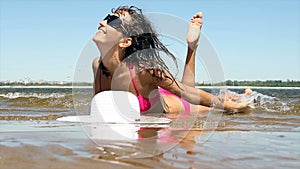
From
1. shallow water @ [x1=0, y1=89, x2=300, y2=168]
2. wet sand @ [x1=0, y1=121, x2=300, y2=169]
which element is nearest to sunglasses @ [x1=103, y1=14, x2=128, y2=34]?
shallow water @ [x1=0, y1=89, x2=300, y2=168]

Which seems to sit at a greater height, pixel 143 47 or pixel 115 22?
pixel 115 22

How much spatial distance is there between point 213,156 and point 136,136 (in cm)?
89

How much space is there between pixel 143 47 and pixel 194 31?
0.62 m

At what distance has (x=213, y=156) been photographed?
2285 mm

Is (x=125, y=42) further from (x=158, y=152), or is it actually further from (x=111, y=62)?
(x=158, y=152)

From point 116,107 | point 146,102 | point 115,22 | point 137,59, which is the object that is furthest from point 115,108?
point 146,102

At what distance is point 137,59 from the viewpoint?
4.23 metres

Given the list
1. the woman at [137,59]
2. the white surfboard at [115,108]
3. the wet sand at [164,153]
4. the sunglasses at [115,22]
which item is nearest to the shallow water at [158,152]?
the wet sand at [164,153]

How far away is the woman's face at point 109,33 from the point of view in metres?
3.99

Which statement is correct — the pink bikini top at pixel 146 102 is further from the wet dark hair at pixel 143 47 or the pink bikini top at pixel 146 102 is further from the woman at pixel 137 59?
the wet dark hair at pixel 143 47

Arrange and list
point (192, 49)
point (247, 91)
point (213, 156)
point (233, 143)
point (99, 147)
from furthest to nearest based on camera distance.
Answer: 1. point (247, 91)
2. point (192, 49)
3. point (233, 143)
4. point (99, 147)
5. point (213, 156)

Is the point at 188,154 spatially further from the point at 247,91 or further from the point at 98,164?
the point at 247,91

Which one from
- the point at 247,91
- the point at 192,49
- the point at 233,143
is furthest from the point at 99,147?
the point at 247,91

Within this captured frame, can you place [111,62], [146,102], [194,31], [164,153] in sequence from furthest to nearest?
[146,102] → [194,31] → [111,62] → [164,153]
